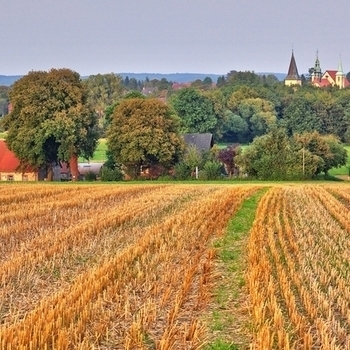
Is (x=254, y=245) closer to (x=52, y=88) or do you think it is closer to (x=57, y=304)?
(x=57, y=304)

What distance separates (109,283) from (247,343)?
10.6 feet

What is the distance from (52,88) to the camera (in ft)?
179

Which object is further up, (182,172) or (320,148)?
(320,148)

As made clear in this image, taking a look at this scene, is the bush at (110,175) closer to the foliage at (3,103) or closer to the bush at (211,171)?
the bush at (211,171)

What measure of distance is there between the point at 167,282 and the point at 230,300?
1326 mm

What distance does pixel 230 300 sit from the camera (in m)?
9.73

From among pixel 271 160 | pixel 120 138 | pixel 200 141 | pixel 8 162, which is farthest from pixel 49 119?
pixel 200 141

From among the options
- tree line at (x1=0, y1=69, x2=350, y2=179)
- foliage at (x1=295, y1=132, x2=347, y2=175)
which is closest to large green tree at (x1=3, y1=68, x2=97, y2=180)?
tree line at (x1=0, y1=69, x2=350, y2=179)

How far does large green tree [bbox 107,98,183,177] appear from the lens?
178ft

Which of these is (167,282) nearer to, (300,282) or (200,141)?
(300,282)

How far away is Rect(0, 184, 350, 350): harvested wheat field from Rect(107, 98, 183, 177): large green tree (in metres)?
33.9

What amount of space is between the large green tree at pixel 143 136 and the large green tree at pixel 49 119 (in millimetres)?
2272

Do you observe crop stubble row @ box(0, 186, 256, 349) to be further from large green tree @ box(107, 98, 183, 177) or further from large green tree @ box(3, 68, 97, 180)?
large green tree @ box(107, 98, 183, 177)

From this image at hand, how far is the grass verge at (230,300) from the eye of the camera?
313 inches
